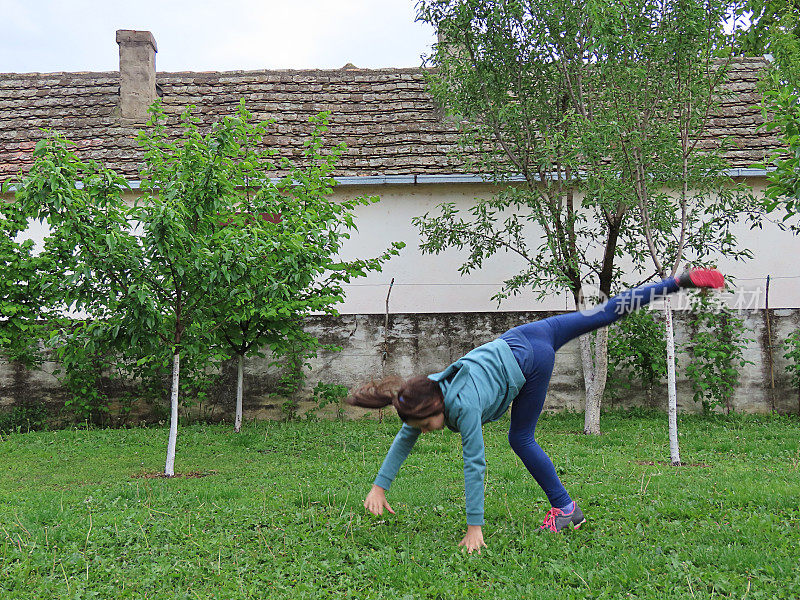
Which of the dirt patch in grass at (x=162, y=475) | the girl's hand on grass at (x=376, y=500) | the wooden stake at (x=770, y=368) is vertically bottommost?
the dirt patch in grass at (x=162, y=475)

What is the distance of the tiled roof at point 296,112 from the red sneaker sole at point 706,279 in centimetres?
746

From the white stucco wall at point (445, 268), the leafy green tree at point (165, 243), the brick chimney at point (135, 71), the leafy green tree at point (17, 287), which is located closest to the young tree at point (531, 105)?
the white stucco wall at point (445, 268)

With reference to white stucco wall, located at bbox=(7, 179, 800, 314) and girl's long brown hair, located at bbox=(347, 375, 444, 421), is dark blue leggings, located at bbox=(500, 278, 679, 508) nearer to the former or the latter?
girl's long brown hair, located at bbox=(347, 375, 444, 421)

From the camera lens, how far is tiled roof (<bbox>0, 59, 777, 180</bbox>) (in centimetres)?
1234

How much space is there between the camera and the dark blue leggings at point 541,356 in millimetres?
4500

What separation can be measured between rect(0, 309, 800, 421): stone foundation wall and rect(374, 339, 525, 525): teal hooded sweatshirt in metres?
5.91

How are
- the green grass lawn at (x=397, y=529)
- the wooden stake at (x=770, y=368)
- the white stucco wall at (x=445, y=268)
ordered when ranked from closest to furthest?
1. the green grass lawn at (x=397, y=529)
2. the wooden stake at (x=770, y=368)
3. the white stucco wall at (x=445, y=268)

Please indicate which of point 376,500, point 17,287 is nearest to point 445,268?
point 17,287

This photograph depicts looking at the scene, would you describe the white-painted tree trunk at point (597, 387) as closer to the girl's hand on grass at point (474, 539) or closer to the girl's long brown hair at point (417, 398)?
the girl's hand on grass at point (474, 539)

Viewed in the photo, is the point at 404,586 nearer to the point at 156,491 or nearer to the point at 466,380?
the point at 466,380

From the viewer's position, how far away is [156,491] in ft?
19.9

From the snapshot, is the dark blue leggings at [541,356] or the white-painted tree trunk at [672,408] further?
the white-painted tree trunk at [672,408]

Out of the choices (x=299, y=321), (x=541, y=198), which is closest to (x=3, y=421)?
(x=299, y=321)

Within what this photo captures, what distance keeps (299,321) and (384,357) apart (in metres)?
1.40
